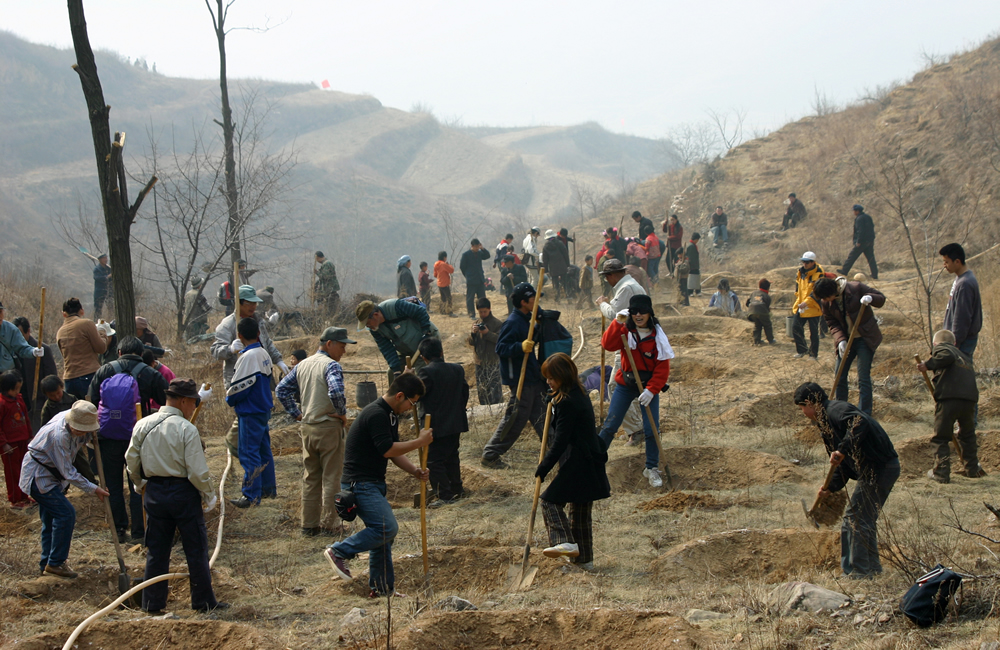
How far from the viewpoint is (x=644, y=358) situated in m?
6.86

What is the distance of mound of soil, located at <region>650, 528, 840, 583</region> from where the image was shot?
5137 millimetres

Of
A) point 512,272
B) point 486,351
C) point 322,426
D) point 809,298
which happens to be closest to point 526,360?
point 322,426

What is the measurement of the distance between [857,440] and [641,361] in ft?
8.10

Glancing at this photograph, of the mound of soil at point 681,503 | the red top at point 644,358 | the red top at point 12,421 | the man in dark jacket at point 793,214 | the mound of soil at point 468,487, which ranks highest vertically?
the man in dark jacket at point 793,214

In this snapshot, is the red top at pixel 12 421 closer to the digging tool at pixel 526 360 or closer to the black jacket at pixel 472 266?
the digging tool at pixel 526 360

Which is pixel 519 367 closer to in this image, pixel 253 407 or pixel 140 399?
pixel 253 407

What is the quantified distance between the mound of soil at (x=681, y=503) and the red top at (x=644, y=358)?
0.91m

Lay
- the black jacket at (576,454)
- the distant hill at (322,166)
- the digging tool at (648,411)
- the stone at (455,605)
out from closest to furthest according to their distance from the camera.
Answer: the stone at (455,605) → the black jacket at (576,454) → the digging tool at (648,411) → the distant hill at (322,166)

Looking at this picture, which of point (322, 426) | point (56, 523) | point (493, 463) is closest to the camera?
point (56, 523)

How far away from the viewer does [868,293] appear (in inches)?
292

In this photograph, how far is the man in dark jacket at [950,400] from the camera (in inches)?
247

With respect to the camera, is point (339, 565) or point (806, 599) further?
point (339, 565)

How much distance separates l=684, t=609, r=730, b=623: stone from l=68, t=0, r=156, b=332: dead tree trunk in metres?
6.43

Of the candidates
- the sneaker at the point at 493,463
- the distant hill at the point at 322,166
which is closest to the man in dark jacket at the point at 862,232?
the sneaker at the point at 493,463
